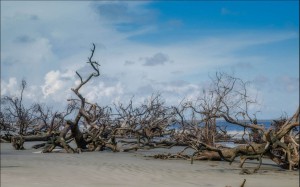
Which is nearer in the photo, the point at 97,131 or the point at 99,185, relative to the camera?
the point at 99,185

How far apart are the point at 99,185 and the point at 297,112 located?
188 inches

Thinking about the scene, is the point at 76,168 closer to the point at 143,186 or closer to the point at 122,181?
the point at 122,181

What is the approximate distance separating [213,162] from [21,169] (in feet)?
16.3

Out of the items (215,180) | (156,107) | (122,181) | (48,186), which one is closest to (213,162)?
(215,180)

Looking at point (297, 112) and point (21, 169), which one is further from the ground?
point (297, 112)

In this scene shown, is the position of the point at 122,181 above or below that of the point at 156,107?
below

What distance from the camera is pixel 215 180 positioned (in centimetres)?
790

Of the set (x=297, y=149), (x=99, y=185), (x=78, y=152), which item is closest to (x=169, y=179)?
(x=99, y=185)

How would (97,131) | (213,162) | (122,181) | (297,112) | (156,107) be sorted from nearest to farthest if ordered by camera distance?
(122,181), (297,112), (213,162), (97,131), (156,107)

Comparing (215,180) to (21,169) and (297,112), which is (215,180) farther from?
(21,169)

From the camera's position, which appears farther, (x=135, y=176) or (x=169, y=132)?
(x=169, y=132)

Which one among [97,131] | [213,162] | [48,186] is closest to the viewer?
[48,186]

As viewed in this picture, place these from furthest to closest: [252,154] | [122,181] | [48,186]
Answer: [252,154], [122,181], [48,186]

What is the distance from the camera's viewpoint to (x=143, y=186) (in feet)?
22.9
